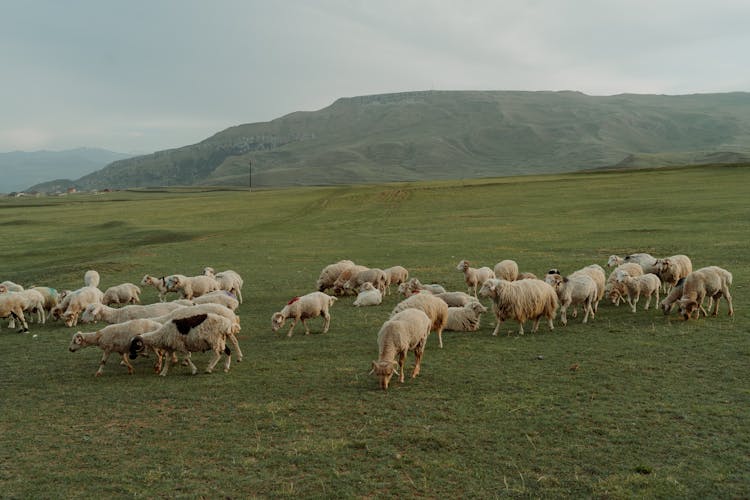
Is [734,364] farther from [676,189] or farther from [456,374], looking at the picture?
[676,189]

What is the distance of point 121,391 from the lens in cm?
1116

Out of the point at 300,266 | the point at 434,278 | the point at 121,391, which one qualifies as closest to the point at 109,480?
the point at 121,391

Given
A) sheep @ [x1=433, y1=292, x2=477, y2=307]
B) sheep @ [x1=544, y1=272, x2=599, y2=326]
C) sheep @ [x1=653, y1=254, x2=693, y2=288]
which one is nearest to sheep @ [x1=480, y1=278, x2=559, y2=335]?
sheep @ [x1=544, y1=272, x2=599, y2=326]

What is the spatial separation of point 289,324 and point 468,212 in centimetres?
4004

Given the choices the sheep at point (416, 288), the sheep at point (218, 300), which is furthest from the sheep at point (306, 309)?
the sheep at point (416, 288)

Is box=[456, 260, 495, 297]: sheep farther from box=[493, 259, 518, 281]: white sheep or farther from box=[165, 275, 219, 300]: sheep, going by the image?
box=[165, 275, 219, 300]: sheep

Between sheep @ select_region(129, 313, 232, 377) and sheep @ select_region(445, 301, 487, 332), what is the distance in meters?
6.29

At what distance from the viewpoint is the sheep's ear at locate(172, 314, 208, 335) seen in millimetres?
11891

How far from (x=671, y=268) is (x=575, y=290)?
4.91m

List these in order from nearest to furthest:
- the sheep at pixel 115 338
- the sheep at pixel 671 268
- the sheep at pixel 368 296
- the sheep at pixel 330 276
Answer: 1. the sheep at pixel 115 338
2. the sheep at pixel 671 268
3. the sheep at pixel 368 296
4. the sheep at pixel 330 276

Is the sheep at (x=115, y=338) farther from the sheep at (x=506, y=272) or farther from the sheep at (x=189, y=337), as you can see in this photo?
the sheep at (x=506, y=272)

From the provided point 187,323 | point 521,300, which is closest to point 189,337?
point 187,323

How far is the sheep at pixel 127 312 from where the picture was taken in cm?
1478

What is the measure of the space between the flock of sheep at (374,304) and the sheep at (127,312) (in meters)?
0.03
